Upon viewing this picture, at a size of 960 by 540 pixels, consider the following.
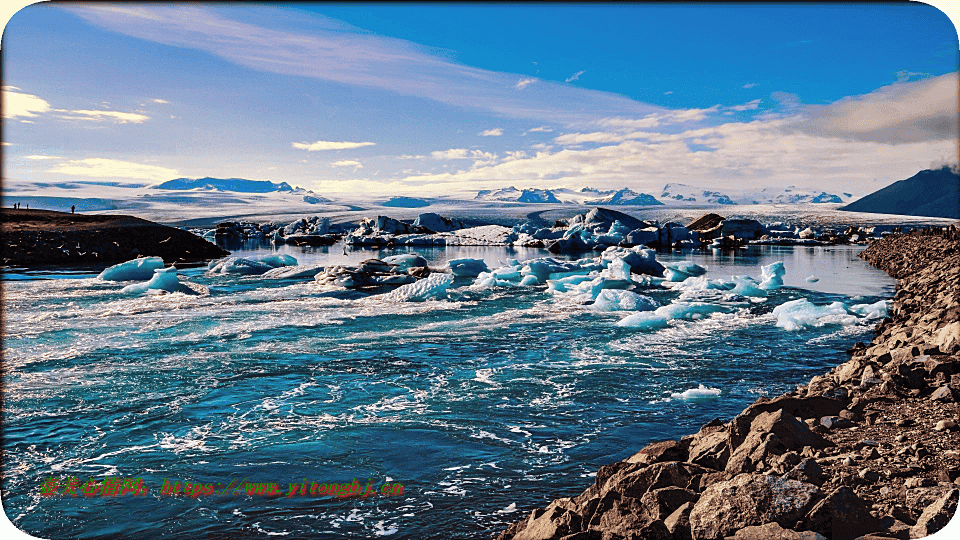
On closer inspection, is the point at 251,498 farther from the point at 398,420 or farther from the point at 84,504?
the point at 398,420

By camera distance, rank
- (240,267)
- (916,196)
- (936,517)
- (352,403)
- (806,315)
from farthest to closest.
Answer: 1. (916,196)
2. (240,267)
3. (806,315)
4. (352,403)
5. (936,517)

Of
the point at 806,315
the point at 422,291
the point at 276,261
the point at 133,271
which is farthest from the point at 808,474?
the point at 276,261

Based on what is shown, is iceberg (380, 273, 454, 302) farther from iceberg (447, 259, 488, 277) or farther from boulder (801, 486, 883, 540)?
boulder (801, 486, 883, 540)

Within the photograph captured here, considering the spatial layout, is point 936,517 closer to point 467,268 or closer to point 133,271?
point 467,268

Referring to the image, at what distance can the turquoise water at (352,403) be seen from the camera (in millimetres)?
4141

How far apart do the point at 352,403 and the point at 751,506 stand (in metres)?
4.67

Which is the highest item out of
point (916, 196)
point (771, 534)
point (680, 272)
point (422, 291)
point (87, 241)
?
point (916, 196)

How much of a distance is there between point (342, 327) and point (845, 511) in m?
9.63

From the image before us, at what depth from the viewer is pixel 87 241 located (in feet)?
89.1

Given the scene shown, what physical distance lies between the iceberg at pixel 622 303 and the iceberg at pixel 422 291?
386cm

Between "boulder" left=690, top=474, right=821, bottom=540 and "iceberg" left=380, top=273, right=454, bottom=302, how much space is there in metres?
12.4

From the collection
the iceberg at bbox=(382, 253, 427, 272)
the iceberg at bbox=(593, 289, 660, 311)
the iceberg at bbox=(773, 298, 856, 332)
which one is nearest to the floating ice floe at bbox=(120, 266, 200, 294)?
the iceberg at bbox=(382, 253, 427, 272)

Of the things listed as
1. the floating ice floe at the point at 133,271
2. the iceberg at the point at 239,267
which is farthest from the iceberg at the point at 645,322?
the floating ice floe at the point at 133,271

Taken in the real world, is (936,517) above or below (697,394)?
above
